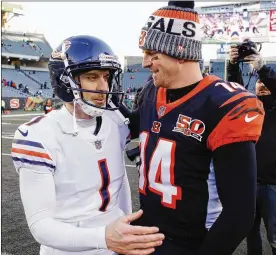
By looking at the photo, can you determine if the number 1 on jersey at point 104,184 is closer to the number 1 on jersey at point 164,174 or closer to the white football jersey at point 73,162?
the white football jersey at point 73,162

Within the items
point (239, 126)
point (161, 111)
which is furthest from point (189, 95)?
point (239, 126)

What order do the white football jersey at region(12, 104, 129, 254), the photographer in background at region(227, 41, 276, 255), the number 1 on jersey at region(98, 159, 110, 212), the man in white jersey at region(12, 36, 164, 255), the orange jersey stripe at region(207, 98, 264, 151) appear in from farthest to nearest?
the photographer in background at region(227, 41, 276, 255) < the number 1 on jersey at region(98, 159, 110, 212) < the white football jersey at region(12, 104, 129, 254) < the man in white jersey at region(12, 36, 164, 255) < the orange jersey stripe at region(207, 98, 264, 151)

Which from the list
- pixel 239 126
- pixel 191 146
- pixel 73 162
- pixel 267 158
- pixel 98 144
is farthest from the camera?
pixel 267 158

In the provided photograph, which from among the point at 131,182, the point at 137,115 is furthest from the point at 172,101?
the point at 131,182

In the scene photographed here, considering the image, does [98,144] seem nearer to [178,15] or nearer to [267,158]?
[178,15]

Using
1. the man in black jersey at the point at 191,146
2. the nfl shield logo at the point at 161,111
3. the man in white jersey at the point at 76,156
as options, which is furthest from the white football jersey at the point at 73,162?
the nfl shield logo at the point at 161,111

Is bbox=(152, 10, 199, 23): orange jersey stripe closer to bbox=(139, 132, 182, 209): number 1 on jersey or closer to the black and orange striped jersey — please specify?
the black and orange striped jersey

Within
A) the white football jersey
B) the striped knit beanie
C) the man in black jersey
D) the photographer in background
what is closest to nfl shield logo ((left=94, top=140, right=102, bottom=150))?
the white football jersey

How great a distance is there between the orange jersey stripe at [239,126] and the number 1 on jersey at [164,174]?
0.60 ft

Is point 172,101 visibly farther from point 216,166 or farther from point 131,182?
point 131,182

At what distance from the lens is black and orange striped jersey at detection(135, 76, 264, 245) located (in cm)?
145

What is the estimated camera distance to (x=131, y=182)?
20.7 ft

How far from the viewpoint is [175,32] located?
1.69 metres

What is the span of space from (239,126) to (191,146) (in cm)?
21
